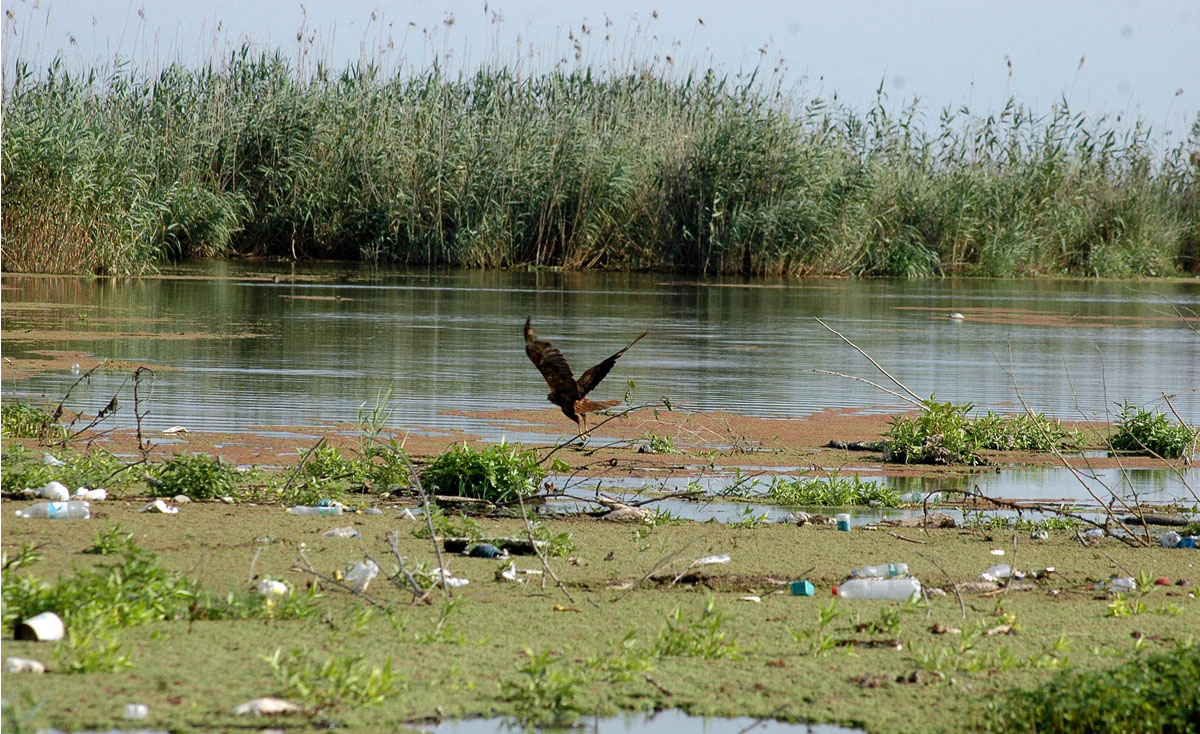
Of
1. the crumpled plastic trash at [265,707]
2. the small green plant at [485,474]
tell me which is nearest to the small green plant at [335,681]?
the crumpled plastic trash at [265,707]

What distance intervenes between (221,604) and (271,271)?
23633 millimetres

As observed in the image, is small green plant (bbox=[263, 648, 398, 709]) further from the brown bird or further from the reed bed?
the reed bed

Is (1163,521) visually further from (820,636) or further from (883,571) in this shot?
(820,636)

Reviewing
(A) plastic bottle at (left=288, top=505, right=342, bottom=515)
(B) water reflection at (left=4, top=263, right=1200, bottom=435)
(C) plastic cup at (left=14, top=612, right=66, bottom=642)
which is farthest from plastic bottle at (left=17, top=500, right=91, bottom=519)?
(B) water reflection at (left=4, top=263, right=1200, bottom=435)

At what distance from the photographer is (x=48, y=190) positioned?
66.5 feet

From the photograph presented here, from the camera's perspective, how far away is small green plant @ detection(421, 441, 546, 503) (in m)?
6.69

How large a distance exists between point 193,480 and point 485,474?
54.2 inches

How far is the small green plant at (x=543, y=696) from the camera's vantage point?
146 inches

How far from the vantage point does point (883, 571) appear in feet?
18.1

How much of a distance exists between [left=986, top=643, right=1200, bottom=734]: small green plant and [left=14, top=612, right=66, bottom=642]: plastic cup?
2660 mm

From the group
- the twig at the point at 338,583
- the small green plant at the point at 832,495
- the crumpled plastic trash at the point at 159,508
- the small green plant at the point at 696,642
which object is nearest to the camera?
the small green plant at the point at 696,642

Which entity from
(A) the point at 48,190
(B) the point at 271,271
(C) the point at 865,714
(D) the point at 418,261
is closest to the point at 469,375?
(C) the point at 865,714

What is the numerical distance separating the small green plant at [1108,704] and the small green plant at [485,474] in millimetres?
3283

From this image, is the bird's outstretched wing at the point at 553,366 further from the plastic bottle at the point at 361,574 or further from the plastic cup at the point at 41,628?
the plastic cup at the point at 41,628
